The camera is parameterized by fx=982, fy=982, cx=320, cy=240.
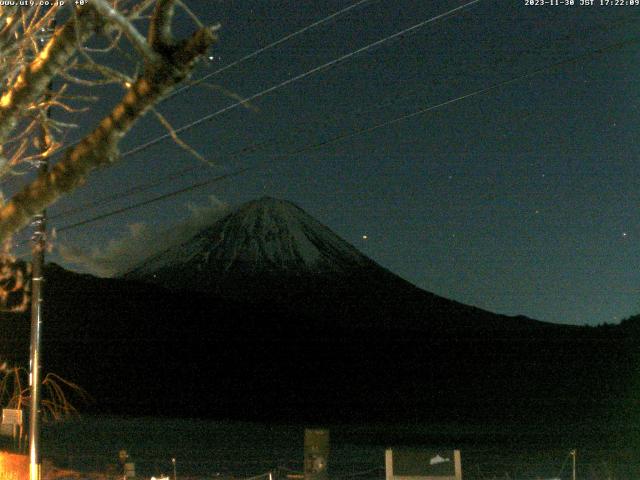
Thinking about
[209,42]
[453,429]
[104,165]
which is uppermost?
[209,42]

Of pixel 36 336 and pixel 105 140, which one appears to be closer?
pixel 105 140

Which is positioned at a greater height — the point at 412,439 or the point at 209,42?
the point at 209,42

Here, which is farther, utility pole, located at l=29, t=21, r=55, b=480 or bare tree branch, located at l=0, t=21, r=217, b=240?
utility pole, located at l=29, t=21, r=55, b=480

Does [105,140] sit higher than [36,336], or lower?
higher

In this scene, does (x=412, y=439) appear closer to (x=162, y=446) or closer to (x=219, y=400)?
(x=162, y=446)

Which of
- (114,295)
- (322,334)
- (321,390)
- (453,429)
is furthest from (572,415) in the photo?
(114,295)

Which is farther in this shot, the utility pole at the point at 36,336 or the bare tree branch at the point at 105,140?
the utility pole at the point at 36,336

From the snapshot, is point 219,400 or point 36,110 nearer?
point 36,110

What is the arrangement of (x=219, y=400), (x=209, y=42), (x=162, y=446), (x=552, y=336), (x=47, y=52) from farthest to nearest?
(x=552, y=336), (x=219, y=400), (x=162, y=446), (x=47, y=52), (x=209, y=42)

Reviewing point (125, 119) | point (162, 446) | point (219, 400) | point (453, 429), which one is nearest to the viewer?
point (125, 119)
